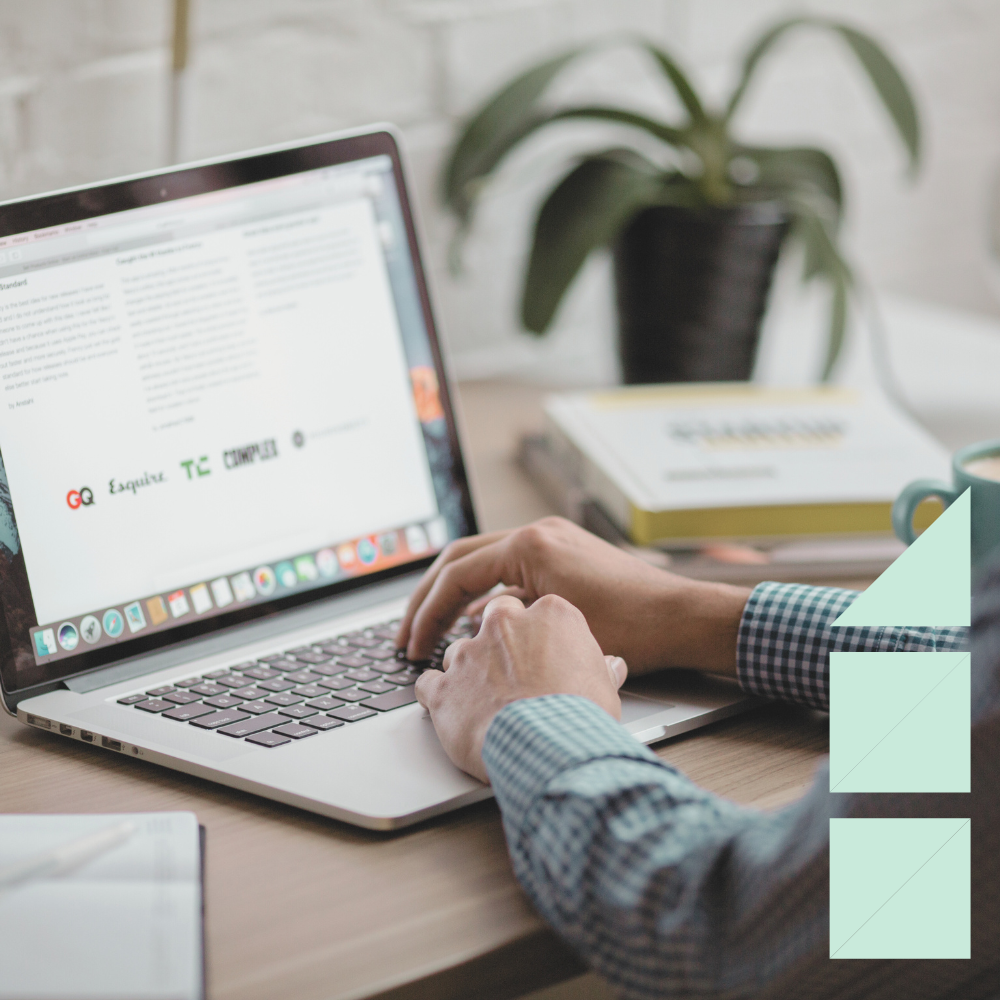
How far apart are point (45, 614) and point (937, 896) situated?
0.47 metres

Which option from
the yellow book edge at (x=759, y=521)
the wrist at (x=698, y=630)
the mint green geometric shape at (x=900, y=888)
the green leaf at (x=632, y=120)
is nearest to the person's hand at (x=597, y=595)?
the wrist at (x=698, y=630)

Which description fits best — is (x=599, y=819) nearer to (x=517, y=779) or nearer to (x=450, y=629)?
(x=517, y=779)

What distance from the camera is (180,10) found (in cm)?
91

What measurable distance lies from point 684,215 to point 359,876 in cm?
78

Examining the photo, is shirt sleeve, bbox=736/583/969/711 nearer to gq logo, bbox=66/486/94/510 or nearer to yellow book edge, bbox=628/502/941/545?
yellow book edge, bbox=628/502/941/545

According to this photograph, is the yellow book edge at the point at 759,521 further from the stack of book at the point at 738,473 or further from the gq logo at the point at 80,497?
the gq logo at the point at 80,497

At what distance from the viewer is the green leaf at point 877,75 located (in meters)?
1.11

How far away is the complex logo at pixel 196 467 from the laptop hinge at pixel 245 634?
10 cm

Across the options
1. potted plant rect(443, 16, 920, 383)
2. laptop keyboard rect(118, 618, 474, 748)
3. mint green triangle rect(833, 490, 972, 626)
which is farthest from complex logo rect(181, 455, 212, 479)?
potted plant rect(443, 16, 920, 383)

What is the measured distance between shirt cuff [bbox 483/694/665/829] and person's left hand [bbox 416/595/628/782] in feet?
0.06

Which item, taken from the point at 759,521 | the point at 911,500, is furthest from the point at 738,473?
the point at 911,500

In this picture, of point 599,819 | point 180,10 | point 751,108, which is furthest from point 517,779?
point 751,108

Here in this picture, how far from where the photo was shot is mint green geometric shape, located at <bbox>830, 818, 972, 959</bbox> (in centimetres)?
41

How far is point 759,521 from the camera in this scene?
828mm
